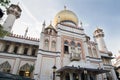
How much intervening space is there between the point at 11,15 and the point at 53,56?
16.1m

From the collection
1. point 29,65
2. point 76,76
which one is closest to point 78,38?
point 76,76

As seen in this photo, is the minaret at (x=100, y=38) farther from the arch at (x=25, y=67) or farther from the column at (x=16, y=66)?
the column at (x=16, y=66)

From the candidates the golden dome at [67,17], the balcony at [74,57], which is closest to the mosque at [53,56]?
the balcony at [74,57]

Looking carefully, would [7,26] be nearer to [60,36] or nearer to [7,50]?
[7,50]

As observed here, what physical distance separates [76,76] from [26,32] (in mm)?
17822

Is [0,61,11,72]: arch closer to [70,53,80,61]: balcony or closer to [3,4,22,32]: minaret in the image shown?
[3,4,22,32]: minaret

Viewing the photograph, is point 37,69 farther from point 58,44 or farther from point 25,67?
point 58,44

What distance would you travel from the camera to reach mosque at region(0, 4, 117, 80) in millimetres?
16391

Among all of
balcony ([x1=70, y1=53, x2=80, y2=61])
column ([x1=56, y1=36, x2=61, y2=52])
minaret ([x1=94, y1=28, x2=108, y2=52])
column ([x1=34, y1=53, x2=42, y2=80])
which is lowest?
column ([x1=34, y1=53, x2=42, y2=80])

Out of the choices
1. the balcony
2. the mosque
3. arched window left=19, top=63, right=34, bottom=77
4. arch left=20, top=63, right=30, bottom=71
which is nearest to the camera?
the mosque

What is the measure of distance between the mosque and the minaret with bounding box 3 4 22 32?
210mm

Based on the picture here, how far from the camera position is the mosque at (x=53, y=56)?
16391mm

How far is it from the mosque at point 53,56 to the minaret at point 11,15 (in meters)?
0.21

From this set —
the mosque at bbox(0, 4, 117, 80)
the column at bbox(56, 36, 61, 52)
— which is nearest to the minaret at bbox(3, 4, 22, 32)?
the mosque at bbox(0, 4, 117, 80)
